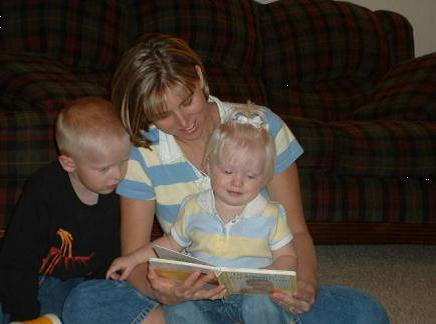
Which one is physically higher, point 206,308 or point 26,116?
point 26,116

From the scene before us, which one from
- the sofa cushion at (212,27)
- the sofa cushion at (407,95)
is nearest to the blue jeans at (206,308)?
the sofa cushion at (407,95)

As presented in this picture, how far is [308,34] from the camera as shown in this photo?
3.27 m

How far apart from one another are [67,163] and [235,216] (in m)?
0.44

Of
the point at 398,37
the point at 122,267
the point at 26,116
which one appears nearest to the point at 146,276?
the point at 122,267

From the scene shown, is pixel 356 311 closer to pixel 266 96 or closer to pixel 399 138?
pixel 399 138

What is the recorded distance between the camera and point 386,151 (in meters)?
2.57

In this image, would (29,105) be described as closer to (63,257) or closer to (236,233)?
(63,257)

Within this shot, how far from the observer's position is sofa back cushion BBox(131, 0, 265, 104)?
305 centimetres

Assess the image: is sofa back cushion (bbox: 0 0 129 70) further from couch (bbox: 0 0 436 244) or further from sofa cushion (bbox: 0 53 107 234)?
sofa cushion (bbox: 0 53 107 234)

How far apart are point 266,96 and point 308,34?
1.24 ft

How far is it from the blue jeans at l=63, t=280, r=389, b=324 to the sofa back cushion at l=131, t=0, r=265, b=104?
5.60 feet

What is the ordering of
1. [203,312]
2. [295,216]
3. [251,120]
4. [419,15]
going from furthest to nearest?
[419,15] → [295,216] → [251,120] → [203,312]

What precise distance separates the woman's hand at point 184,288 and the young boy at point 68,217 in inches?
12.1

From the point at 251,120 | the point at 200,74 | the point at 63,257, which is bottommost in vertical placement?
the point at 63,257
